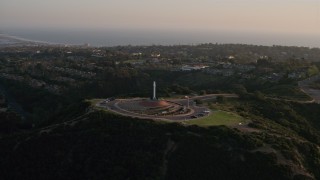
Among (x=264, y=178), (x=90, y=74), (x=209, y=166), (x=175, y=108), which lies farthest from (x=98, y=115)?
(x=90, y=74)

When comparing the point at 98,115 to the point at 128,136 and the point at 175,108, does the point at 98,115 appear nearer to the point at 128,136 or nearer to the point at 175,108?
the point at 128,136

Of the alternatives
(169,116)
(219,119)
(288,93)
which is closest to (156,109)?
(169,116)

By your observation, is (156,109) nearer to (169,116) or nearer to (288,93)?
(169,116)

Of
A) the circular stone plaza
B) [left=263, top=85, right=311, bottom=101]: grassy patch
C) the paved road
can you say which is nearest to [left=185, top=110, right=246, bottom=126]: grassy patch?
the circular stone plaza

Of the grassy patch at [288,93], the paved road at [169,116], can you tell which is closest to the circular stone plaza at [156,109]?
the paved road at [169,116]

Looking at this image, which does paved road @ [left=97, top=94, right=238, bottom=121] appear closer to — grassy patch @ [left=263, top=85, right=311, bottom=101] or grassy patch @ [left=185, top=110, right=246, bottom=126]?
grassy patch @ [left=185, top=110, right=246, bottom=126]

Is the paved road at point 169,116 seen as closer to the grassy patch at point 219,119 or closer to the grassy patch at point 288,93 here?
the grassy patch at point 219,119
